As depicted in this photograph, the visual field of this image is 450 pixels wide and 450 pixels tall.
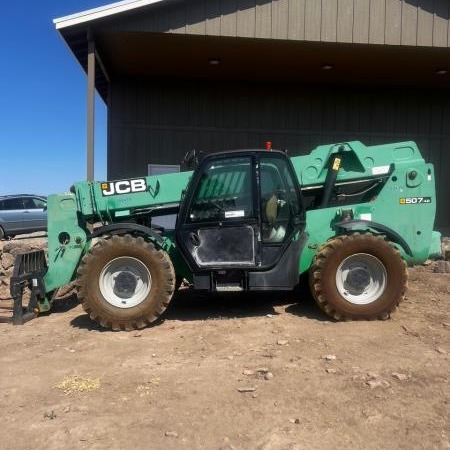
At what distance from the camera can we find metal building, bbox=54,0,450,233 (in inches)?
362

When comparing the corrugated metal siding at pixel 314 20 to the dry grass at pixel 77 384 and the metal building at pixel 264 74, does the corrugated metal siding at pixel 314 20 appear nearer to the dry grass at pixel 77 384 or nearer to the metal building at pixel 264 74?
the metal building at pixel 264 74

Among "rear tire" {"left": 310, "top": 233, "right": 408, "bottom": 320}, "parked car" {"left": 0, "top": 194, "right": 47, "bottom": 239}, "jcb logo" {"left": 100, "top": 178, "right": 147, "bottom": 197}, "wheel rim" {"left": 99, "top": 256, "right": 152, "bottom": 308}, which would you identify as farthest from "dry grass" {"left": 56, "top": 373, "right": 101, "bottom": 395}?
"parked car" {"left": 0, "top": 194, "right": 47, "bottom": 239}

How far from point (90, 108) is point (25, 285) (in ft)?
12.2

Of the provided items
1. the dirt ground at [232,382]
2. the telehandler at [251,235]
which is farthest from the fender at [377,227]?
the dirt ground at [232,382]

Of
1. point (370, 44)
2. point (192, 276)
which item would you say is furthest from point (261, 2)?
point (192, 276)

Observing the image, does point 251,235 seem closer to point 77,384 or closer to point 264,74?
point 77,384

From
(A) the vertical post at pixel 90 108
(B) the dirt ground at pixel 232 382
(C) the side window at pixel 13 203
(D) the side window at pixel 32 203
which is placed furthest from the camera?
(D) the side window at pixel 32 203

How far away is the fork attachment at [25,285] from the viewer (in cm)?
671

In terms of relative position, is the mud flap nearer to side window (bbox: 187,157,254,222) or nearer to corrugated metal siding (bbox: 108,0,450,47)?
side window (bbox: 187,157,254,222)

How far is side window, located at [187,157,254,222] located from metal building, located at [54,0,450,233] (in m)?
3.80

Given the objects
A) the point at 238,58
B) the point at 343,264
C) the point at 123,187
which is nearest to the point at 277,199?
the point at 343,264

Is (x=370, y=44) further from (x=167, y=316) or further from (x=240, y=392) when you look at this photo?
(x=240, y=392)

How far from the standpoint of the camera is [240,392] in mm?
4320

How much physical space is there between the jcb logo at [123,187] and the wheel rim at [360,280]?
8.80 feet
